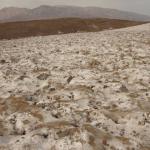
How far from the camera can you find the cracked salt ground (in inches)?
352

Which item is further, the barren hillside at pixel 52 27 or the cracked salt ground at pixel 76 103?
the barren hillside at pixel 52 27

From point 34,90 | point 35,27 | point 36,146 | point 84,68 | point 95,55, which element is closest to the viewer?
point 36,146

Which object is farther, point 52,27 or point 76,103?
point 52,27

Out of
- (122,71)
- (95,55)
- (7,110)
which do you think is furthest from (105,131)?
(95,55)

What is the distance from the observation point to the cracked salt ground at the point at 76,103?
8.95m

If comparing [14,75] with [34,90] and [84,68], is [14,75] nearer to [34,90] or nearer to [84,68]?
[34,90]

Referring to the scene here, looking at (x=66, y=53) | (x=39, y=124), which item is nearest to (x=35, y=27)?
(x=66, y=53)

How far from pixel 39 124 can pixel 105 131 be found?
2060 mm

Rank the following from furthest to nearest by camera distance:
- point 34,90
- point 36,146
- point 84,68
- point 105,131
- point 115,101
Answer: point 84,68 → point 34,90 → point 115,101 → point 105,131 → point 36,146

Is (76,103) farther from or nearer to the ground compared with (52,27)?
farther from the ground

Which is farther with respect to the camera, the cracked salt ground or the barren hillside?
the barren hillside

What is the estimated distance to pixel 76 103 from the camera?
11727 mm

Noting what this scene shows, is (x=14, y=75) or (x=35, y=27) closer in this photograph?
(x=14, y=75)

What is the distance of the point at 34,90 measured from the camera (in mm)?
13445
